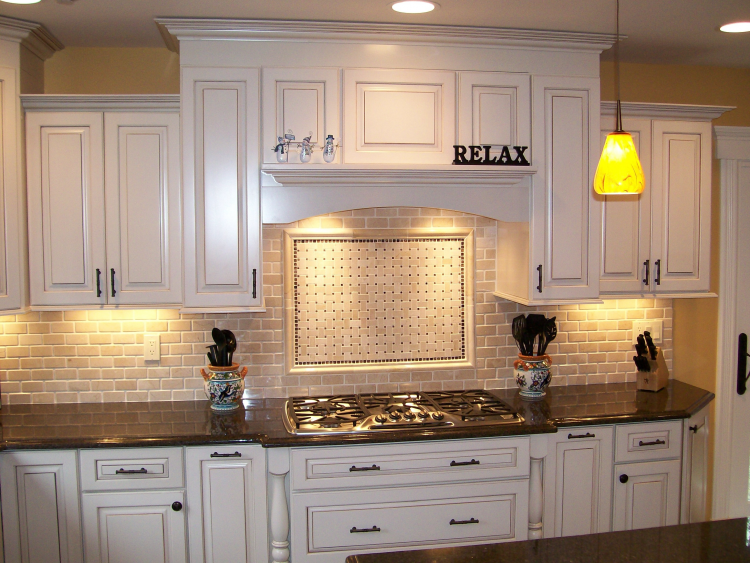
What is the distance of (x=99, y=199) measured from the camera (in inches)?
109

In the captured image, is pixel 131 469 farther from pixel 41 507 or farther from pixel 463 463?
pixel 463 463

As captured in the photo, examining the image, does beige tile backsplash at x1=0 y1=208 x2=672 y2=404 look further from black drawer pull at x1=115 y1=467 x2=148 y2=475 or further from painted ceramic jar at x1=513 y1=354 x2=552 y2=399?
black drawer pull at x1=115 y1=467 x2=148 y2=475

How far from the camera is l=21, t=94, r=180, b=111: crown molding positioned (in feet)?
8.96

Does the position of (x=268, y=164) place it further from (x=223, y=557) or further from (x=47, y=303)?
(x=223, y=557)

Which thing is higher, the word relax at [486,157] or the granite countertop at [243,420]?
the word relax at [486,157]

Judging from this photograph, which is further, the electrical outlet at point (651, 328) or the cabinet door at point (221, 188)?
the electrical outlet at point (651, 328)

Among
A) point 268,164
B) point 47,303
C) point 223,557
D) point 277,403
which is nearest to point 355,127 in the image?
point 268,164

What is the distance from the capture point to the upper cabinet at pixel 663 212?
119 inches

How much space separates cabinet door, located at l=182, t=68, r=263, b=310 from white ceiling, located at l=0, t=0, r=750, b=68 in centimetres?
29

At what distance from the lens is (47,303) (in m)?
2.80

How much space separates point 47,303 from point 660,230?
9.60 ft

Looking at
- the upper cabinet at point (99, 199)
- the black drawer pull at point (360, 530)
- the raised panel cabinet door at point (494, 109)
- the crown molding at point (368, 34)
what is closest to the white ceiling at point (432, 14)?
the crown molding at point (368, 34)

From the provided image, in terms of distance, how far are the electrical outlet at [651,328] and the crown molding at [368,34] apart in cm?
151

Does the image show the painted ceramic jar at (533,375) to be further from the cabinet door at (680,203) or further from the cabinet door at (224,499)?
the cabinet door at (224,499)
